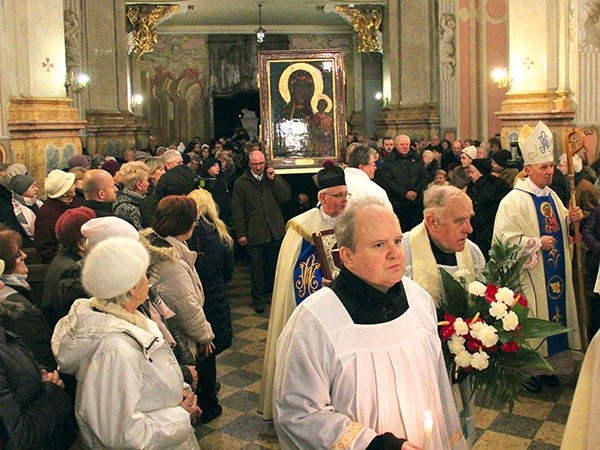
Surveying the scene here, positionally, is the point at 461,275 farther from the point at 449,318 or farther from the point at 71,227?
the point at 71,227

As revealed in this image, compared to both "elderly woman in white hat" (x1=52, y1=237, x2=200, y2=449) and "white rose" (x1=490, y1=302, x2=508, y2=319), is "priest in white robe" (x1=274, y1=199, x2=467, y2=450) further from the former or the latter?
"white rose" (x1=490, y1=302, x2=508, y2=319)

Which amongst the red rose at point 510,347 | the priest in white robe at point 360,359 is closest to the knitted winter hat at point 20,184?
the priest in white robe at point 360,359

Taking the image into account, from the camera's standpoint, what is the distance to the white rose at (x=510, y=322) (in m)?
3.24

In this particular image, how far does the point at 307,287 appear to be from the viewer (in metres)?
4.79

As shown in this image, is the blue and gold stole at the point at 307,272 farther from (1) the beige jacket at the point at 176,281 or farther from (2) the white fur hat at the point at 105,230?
(2) the white fur hat at the point at 105,230

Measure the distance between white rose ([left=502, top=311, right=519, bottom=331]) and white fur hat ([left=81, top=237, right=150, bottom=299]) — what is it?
1551 millimetres

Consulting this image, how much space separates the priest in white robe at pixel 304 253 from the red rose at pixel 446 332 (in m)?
1.51

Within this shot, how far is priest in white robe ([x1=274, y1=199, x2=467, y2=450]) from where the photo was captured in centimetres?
253

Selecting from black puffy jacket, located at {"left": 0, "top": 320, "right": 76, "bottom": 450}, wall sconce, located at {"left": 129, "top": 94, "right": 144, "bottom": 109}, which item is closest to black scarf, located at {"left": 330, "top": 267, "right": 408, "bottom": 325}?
black puffy jacket, located at {"left": 0, "top": 320, "right": 76, "bottom": 450}

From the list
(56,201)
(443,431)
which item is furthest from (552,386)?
(56,201)

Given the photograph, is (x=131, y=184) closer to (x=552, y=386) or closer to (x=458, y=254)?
(x=458, y=254)

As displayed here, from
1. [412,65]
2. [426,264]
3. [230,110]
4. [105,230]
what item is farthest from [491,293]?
[230,110]

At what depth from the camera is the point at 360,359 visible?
2586 millimetres

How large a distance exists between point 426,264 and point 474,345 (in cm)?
77
